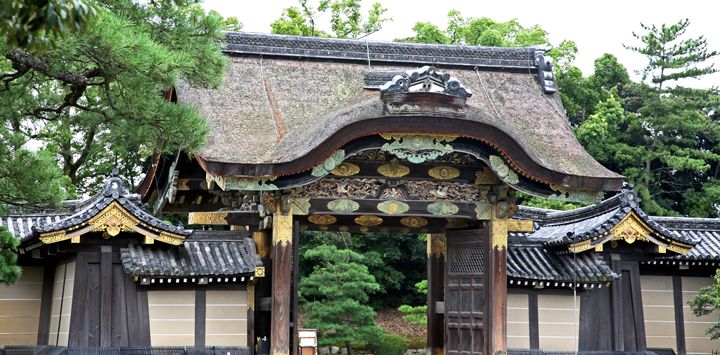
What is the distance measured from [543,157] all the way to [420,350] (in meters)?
13.1

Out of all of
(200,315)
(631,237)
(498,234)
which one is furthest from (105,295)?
(631,237)

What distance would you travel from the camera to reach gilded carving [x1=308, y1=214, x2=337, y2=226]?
55.0 feet

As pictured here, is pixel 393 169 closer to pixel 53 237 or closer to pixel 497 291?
pixel 497 291

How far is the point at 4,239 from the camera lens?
12617 mm

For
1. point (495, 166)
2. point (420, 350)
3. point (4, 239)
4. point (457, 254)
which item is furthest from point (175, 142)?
point (420, 350)

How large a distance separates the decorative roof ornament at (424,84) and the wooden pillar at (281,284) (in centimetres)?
276

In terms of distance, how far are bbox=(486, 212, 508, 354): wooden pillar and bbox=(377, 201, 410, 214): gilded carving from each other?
149 centimetres

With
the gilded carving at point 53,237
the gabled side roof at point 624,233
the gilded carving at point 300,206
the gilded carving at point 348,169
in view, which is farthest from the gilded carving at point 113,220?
the gabled side roof at point 624,233

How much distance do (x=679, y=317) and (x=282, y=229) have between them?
28.2ft

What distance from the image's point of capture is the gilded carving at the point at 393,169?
1627 centimetres

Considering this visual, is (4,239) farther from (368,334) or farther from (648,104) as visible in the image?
(648,104)

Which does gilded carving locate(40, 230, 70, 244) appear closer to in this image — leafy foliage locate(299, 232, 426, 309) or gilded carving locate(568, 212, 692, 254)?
gilded carving locate(568, 212, 692, 254)

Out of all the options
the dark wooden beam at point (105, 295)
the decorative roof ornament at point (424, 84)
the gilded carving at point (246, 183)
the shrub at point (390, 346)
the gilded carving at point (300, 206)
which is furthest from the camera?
the shrub at point (390, 346)

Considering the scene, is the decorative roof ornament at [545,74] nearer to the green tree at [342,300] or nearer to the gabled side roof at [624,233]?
the gabled side roof at [624,233]
